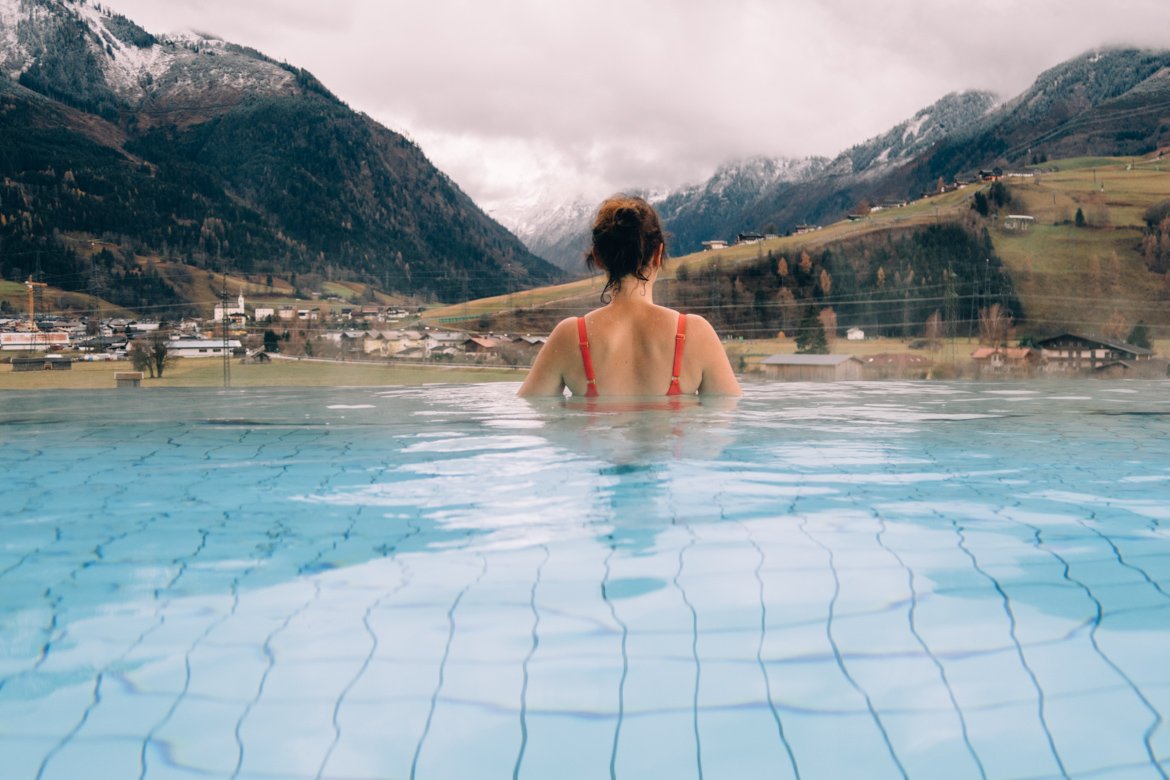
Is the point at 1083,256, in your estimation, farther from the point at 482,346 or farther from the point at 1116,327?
the point at 482,346

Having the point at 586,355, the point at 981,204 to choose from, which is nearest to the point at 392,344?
the point at 586,355

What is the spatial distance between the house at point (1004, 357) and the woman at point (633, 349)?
26.0m

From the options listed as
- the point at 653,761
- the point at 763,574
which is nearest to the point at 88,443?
the point at 763,574

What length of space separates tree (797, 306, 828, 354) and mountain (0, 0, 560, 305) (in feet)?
64.3

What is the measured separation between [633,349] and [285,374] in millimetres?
25568

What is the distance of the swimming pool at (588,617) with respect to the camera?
155cm

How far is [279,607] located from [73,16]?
377ft

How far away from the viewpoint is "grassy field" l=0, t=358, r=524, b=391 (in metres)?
26.1

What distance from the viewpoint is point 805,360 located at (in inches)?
1125

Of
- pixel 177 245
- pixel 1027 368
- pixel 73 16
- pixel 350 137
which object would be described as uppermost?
Result: pixel 73 16

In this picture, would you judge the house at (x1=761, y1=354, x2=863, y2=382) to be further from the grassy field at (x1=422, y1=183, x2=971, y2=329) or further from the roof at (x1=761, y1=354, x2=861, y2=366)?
the grassy field at (x1=422, y1=183, x2=971, y2=329)

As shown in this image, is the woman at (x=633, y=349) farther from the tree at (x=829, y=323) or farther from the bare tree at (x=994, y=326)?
the tree at (x=829, y=323)

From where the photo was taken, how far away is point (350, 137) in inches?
3893

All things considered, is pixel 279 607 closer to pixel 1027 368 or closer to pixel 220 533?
pixel 220 533
